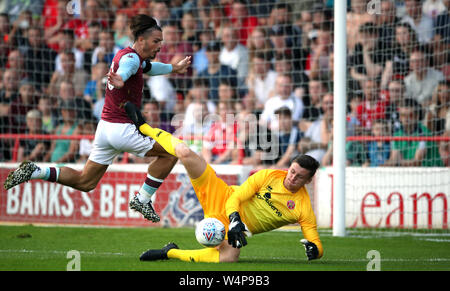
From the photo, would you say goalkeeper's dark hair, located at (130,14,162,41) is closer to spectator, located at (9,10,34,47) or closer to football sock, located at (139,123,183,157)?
football sock, located at (139,123,183,157)

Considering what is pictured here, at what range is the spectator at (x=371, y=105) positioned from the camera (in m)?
12.8

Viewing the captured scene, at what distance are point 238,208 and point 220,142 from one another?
644cm

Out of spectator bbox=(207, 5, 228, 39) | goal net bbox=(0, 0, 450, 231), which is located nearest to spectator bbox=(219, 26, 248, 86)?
goal net bbox=(0, 0, 450, 231)

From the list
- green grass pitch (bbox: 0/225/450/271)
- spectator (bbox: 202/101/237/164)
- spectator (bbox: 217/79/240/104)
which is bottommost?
green grass pitch (bbox: 0/225/450/271)

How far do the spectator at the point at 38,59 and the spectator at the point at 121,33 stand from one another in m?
1.46

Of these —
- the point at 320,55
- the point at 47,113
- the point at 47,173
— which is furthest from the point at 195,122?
the point at 47,173

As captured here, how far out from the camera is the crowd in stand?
41.3 ft

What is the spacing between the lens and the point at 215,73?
14.5 meters

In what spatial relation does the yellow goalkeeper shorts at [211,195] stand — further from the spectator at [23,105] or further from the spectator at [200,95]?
the spectator at [23,105]

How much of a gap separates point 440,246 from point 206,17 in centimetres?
759

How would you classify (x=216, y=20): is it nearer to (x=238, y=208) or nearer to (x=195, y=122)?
(x=195, y=122)

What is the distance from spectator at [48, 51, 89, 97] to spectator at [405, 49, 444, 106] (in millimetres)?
6953

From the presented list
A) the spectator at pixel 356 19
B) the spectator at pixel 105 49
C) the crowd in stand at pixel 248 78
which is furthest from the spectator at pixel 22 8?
the spectator at pixel 356 19

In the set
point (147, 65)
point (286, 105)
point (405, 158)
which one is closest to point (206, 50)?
point (286, 105)
